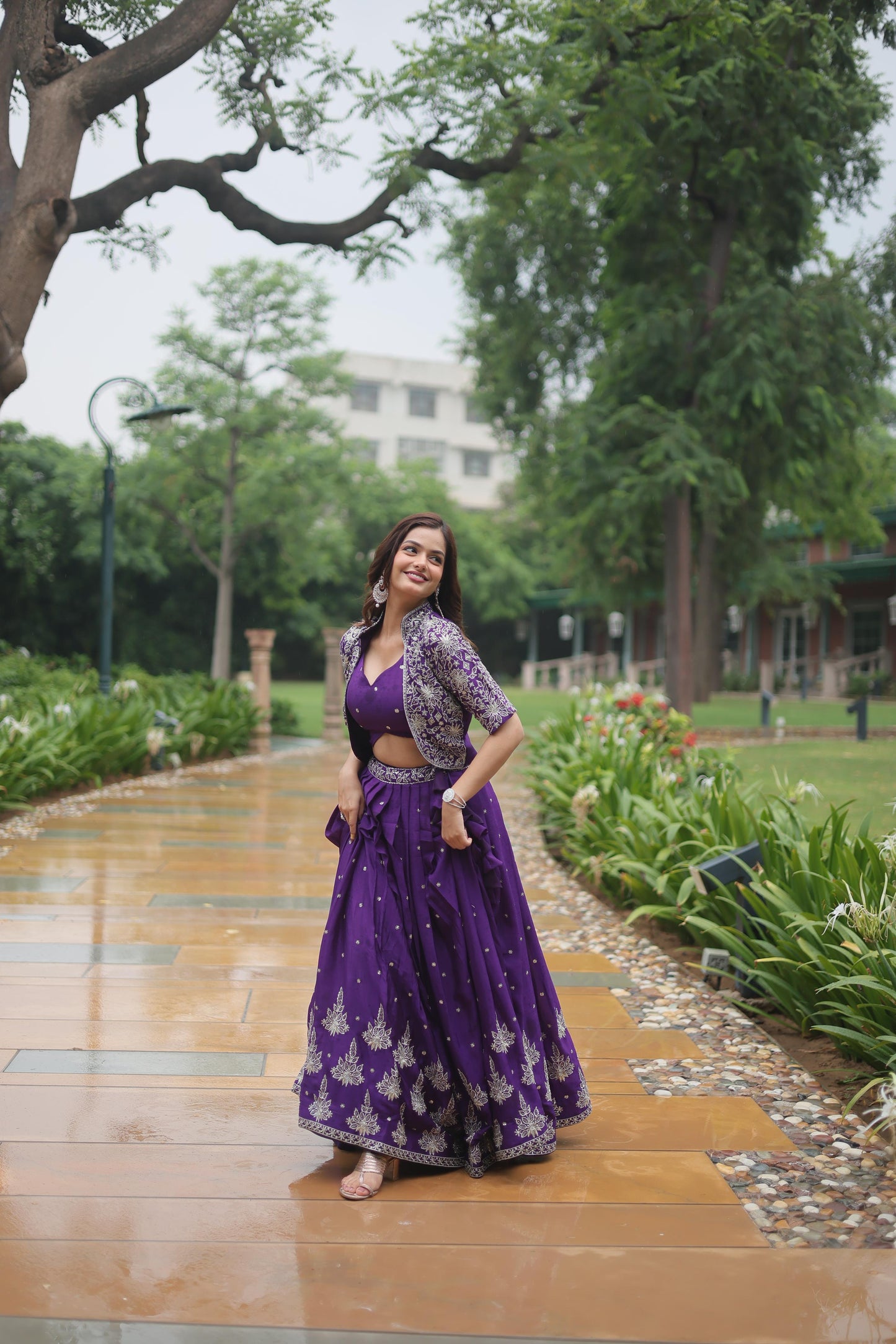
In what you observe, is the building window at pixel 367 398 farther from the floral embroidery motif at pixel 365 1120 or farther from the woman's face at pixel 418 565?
the floral embroidery motif at pixel 365 1120

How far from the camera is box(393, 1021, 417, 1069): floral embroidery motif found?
286 centimetres

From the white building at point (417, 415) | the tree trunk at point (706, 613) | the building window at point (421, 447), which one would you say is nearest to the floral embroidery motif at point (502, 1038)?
the tree trunk at point (706, 613)

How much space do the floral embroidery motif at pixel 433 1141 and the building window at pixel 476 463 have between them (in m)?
51.6

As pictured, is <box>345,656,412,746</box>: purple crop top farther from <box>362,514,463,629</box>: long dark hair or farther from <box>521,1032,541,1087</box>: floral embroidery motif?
<box>521,1032,541,1087</box>: floral embroidery motif

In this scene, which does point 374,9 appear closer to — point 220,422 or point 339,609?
point 220,422

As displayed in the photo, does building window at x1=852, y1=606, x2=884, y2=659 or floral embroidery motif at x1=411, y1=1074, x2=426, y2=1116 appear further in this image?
building window at x1=852, y1=606, x2=884, y2=659

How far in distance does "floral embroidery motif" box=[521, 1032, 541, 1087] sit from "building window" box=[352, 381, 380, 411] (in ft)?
162

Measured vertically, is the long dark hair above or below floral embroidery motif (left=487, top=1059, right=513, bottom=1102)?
above

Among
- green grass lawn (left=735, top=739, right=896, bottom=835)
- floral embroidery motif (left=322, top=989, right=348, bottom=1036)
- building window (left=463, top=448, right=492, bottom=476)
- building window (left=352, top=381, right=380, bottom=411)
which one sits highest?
building window (left=352, top=381, right=380, bottom=411)

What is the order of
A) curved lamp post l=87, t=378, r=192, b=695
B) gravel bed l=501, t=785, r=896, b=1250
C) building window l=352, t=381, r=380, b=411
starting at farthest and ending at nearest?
building window l=352, t=381, r=380, b=411 < curved lamp post l=87, t=378, r=192, b=695 < gravel bed l=501, t=785, r=896, b=1250

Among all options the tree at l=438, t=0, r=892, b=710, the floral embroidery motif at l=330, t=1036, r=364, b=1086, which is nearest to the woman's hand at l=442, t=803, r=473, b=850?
the floral embroidery motif at l=330, t=1036, r=364, b=1086

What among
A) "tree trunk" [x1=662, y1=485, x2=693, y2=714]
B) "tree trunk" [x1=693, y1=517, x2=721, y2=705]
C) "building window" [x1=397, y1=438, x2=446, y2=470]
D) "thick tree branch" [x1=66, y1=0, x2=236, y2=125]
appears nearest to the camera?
"thick tree branch" [x1=66, y1=0, x2=236, y2=125]

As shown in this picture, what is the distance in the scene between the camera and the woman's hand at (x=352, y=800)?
3061 mm

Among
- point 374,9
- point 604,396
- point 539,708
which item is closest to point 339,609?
point 539,708
